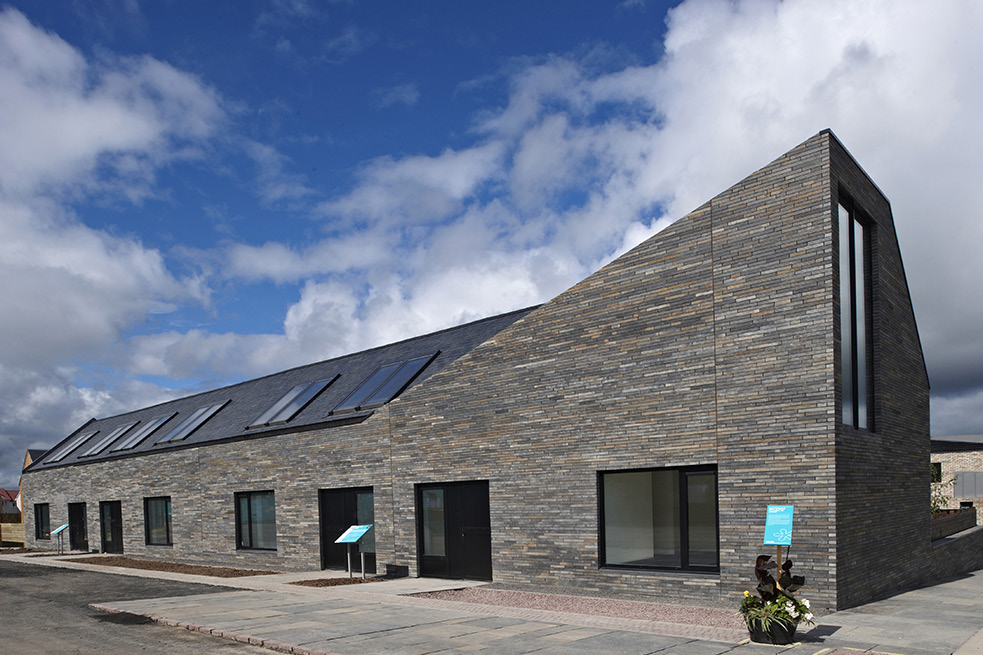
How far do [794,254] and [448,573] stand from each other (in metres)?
10.8

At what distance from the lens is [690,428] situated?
13984mm

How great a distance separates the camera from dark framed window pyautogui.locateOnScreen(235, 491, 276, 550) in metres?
24.5

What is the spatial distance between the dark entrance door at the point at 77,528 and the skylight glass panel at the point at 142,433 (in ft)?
11.9

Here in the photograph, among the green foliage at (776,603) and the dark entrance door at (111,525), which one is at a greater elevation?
the green foliage at (776,603)

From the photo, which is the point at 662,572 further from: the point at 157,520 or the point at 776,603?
the point at 157,520

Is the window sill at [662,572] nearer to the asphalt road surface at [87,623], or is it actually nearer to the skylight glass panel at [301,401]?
the asphalt road surface at [87,623]

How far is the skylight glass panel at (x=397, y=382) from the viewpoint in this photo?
21.8 m

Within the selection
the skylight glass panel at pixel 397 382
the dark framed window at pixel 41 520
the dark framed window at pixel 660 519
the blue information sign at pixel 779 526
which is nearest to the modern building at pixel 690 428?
the dark framed window at pixel 660 519

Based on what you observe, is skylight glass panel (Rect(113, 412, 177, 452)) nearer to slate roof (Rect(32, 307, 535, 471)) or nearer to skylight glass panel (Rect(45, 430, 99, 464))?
slate roof (Rect(32, 307, 535, 471))

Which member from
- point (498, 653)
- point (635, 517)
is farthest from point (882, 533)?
point (498, 653)

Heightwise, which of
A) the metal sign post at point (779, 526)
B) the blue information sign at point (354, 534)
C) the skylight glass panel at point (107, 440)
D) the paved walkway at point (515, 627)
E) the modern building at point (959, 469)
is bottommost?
the modern building at point (959, 469)

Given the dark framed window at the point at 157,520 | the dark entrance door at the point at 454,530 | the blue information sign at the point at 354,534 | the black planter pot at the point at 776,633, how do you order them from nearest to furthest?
the black planter pot at the point at 776,633 → the dark entrance door at the point at 454,530 → the blue information sign at the point at 354,534 → the dark framed window at the point at 157,520

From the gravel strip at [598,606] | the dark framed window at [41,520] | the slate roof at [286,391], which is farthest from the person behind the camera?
the dark framed window at [41,520]

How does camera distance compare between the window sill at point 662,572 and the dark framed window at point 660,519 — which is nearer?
the window sill at point 662,572
